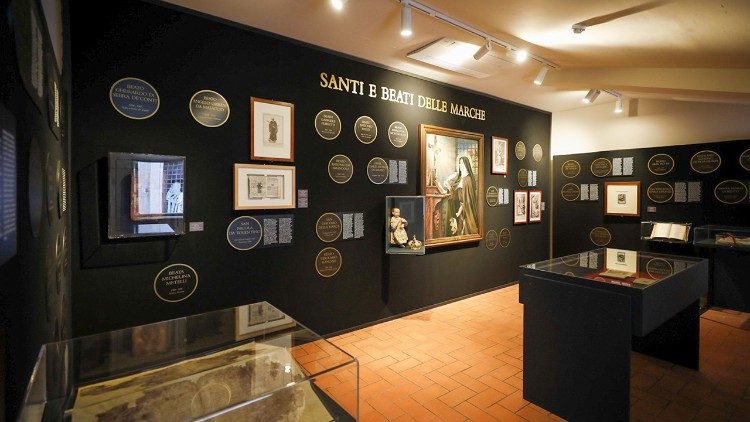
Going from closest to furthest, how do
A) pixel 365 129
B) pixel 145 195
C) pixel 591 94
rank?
pixel 145 195 → pixel 365 129 → pixel 591 94

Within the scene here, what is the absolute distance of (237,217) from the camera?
3.37 meters

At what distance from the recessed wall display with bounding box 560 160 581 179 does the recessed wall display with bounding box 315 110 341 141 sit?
4.90m

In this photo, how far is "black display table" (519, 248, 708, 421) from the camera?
2.28m

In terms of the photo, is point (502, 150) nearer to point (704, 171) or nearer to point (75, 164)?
point (704, 171)

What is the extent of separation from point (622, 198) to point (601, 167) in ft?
2.12

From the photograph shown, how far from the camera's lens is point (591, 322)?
Answer: 2426 mm

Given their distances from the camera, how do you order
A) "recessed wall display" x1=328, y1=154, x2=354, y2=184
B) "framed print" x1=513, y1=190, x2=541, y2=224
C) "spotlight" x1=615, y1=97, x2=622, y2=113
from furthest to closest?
"framed print" x1=513, y1=190, x2=541, y2=224, "spotlight" x1=615, y1=97, x2=622, y2=113, "recessed wall display" x1=328, y1=154, x2=354, y2=184

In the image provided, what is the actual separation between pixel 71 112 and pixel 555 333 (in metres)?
3.89

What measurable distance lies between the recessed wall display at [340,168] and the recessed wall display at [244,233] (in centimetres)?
100

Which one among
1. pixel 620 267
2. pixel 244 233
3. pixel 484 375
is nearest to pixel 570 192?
pixel 620 267

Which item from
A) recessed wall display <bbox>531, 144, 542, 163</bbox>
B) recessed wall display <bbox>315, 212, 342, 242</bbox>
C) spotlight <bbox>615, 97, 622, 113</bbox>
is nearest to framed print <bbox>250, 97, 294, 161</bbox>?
recessed wall display <bbox>315, 212, 342, 242</bbox>

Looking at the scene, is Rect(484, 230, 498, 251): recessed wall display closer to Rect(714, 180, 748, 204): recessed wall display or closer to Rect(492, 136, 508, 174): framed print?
Rect(492, 136, 508, 174): framed print

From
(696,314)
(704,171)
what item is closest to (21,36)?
(696,314)

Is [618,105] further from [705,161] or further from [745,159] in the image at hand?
[745,159]
